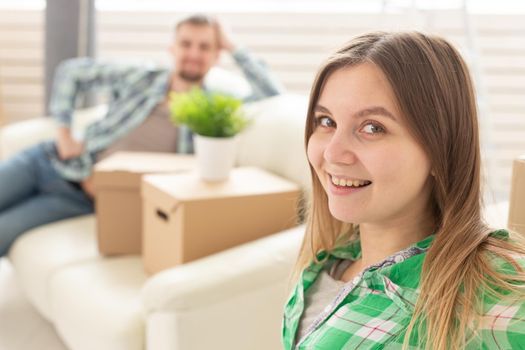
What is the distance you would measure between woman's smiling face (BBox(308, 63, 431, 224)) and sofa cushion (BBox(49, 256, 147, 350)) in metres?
1.05

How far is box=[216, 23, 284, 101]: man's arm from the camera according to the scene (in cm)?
282

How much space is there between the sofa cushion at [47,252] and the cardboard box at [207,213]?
0.33 metres

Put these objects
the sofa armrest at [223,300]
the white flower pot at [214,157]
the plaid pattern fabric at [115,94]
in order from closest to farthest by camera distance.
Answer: the sofa armrest at [223,300]
the white flower pot at [214,157]
the plaid pattern fabric at [115,94]

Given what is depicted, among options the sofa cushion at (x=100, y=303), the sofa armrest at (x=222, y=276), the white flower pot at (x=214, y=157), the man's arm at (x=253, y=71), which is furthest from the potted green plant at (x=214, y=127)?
the man's arm at (x=253, y=71)

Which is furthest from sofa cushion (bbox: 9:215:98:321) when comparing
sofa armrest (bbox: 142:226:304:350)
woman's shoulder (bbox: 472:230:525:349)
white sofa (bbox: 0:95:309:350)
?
woman's shoulder (bbox: 472:230:525:349)

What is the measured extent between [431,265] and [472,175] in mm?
150

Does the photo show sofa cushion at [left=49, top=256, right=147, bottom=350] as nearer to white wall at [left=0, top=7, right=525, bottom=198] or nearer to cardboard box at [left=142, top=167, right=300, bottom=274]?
cardboard box at [left=142, top=167, right=300, bottom=274]

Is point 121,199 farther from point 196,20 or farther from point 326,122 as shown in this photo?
point 326,122

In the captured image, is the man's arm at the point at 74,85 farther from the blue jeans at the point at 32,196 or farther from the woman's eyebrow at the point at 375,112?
the woman's eyebrow at the point at 375,112

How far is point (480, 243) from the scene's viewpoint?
41.4 inches

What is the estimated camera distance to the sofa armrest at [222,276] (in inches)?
72.6

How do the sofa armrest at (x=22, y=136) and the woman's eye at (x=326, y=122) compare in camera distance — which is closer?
the woman's eye at (x=326, y=122)

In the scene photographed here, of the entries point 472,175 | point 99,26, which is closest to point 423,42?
point 472,175

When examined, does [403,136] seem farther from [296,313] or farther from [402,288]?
[296,313]
